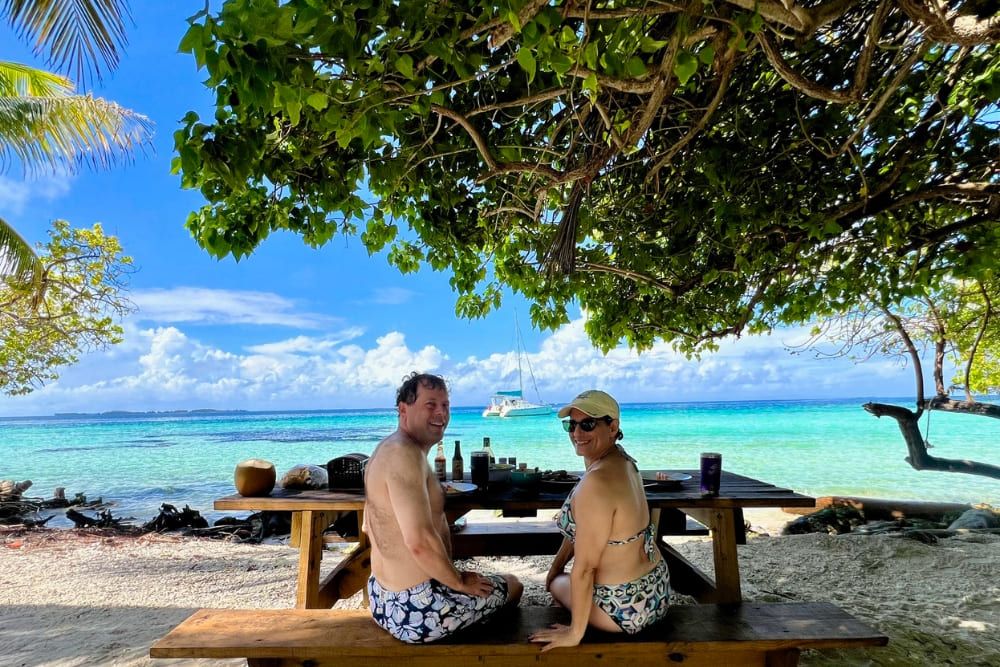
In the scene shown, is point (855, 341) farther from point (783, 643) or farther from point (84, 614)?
point (84, 614)

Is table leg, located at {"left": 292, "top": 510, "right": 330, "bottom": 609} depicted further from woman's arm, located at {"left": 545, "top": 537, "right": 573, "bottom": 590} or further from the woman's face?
the woman's face

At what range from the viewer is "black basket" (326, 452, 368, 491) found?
3.53 metres

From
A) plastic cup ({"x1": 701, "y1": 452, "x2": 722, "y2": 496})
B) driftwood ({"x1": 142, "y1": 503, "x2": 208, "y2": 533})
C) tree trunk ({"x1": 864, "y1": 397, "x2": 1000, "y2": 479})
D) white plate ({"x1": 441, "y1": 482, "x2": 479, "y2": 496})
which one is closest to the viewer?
plastic cup ({"x1": 701, "y1": 452, "x2": 722, "y2": 496})

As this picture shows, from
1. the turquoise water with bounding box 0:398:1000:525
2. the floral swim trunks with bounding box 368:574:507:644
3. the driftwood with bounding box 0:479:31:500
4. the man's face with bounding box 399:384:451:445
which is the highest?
the man's face with bounding box 399:384:451:445

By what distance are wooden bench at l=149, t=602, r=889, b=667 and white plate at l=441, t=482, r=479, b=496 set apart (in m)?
0.95

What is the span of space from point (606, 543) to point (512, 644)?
518 mm

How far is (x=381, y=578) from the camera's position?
231cm

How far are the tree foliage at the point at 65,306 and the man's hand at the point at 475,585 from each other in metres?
8.50

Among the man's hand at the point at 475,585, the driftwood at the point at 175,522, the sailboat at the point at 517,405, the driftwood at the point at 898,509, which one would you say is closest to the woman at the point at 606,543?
the man's hand at the point at 475,585

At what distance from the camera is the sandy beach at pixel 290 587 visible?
11.3 ft

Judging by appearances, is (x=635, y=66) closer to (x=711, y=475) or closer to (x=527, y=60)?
(x=527, y=60)

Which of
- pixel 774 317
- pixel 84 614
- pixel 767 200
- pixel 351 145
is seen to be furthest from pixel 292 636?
pixel 774 317

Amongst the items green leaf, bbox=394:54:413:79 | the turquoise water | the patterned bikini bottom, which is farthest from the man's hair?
the turquoise water

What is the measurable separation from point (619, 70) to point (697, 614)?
2339 mm
